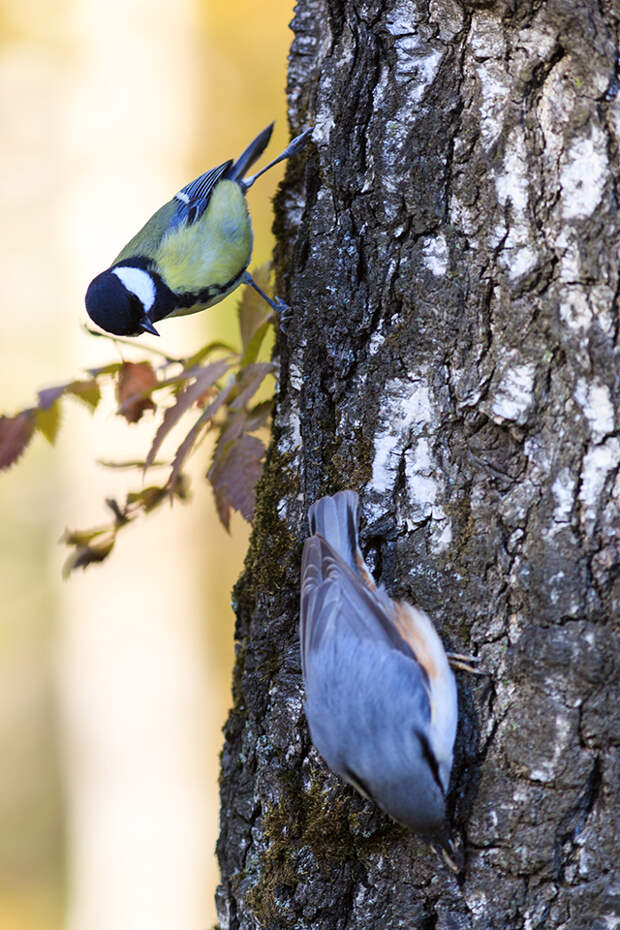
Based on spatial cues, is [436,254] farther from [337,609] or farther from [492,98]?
[337,609]

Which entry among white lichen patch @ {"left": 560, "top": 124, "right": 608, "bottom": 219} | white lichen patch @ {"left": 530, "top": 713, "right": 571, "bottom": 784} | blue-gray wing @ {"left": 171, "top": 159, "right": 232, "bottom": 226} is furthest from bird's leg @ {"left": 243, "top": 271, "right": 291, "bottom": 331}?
white lichen patch @ {"left": 530, "top": 713, "right": 571, "bottom": 784}

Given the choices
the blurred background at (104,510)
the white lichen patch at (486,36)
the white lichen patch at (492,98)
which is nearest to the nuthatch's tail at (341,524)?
the white lichen patch at (492,98)

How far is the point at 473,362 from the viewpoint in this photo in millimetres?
1673

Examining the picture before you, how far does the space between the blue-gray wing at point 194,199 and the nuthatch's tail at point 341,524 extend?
1.55m

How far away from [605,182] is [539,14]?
0.38 m

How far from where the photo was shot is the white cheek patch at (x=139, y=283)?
2.72 metres

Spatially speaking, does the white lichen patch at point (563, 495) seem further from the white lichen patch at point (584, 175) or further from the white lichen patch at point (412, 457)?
the white lichen patch at point (584, 175)

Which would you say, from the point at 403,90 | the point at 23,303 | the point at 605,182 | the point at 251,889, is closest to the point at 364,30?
the point at 403,90

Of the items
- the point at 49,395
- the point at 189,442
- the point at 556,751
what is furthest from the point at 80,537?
the point at 556,751

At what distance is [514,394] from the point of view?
161 cm

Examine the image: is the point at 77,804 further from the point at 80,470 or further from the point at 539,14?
the point at 539,14

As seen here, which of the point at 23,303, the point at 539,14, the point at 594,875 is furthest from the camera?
the point at 23,303

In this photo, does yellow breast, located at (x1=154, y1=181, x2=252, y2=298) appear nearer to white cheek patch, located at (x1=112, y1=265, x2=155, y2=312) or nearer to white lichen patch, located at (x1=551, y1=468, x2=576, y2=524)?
white cheek patch, located at (x1=112, y1=265, x2=155, y2=312)

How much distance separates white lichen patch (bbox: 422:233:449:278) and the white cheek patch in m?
1.25
